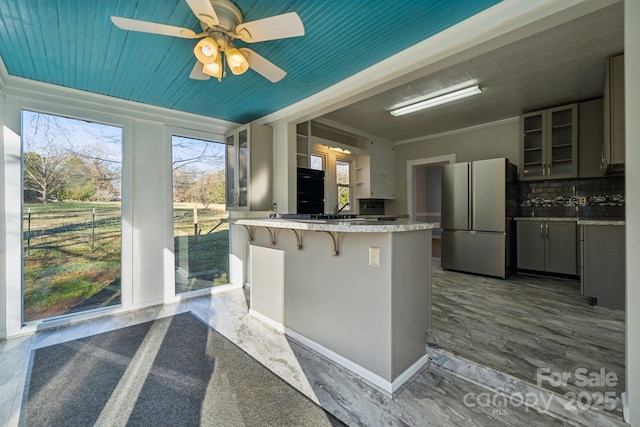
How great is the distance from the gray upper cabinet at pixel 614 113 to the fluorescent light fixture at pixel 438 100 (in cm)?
113

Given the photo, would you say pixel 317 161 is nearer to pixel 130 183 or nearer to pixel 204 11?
pixel 130 183

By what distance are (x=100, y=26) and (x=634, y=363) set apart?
149 inches

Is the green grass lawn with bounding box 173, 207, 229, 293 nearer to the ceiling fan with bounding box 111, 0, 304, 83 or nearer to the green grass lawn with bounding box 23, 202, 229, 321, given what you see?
the green grass lawn with bounding box 23, 202, 229, 321

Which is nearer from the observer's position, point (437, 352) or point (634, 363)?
point (634, 363)

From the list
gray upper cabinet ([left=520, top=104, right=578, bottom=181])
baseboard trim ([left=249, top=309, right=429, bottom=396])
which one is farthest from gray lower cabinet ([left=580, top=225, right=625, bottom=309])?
baseboard trim ([left=249, top=309, right=429, bottom=396])

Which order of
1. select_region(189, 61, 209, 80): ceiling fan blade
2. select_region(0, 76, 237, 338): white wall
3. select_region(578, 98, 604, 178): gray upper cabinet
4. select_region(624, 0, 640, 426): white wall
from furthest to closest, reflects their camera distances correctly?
select_region(578, 98, 604, 178): gray upper cabinet, select_region(0, 76, 237, 338): white wall, select_region(189, 61, 209, 80): ceiling fan blade, select_region(624, 0, 640, 426): white wall

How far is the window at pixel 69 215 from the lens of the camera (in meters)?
2.77

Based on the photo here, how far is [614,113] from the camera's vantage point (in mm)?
2494

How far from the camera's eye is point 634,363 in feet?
4.54

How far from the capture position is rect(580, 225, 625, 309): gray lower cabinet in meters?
2.72

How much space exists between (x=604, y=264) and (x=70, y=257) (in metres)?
5.63

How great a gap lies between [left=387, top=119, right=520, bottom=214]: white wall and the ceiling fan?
4.15m

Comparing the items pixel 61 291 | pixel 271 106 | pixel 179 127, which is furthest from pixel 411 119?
pixel 61 291

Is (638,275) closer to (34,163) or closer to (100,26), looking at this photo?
(100,26)
